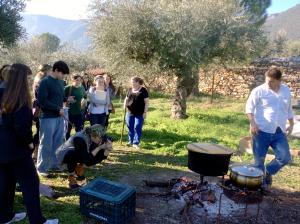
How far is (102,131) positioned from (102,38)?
20.7 feet

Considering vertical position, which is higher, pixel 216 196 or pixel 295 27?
pixel 295 27

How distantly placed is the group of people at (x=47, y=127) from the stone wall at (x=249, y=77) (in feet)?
31.4

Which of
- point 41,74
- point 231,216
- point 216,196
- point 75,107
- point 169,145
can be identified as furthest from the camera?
point 169,145

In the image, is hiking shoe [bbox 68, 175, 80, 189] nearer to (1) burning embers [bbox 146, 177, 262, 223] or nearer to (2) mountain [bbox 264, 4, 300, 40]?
(1) burning embers [bbox 146, 177, 262, 223]

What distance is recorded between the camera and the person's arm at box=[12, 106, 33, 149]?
3.62 metres

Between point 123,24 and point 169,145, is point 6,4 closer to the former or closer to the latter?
point 123,24

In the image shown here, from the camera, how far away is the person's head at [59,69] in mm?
5508

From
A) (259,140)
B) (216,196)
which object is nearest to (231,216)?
(216,196)

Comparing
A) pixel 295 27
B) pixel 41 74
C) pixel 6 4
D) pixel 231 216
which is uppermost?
pixel 295 27

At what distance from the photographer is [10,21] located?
35.7 ft

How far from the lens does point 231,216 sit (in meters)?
4.80

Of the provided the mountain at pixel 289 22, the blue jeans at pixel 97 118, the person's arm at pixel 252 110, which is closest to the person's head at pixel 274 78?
the person's arm at pixel 252 110

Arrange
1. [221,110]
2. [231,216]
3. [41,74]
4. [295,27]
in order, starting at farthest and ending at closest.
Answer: [295,27] < [221,110] < [41,74] < [231,216]

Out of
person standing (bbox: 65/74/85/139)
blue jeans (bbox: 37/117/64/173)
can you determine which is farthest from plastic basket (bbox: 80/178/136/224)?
person standing (bbox: 65/74/85/139)
